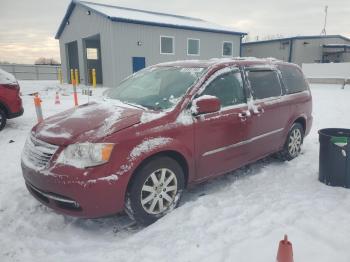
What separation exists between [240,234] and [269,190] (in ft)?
4.37

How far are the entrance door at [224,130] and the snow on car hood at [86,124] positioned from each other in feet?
2.96

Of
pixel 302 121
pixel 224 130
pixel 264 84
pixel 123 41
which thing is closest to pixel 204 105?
pixel 224 130

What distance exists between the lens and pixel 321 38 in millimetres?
33469

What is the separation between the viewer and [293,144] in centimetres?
568

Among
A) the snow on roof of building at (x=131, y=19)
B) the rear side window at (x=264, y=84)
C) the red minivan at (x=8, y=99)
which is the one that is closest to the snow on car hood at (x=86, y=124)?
the rear side window at (x=264, y=84)

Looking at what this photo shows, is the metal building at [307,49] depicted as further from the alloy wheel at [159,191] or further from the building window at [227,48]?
the alloy wheel at [159,191]

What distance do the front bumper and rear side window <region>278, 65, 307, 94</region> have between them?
3718mm

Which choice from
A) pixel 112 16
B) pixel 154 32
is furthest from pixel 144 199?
pixel 154 32

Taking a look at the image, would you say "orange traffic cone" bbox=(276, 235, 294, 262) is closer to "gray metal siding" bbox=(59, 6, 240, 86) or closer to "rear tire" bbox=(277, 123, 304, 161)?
"rear tire" bbox=(277, 123, 304, 161)

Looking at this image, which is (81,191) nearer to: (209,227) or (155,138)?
(155,138)

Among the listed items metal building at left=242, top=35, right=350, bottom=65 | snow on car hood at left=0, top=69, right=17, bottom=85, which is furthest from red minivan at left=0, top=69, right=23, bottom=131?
metal building at left=242, top=35, right=350, bottom=65

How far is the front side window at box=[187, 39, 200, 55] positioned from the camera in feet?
72.1

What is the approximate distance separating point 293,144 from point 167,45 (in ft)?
54.9

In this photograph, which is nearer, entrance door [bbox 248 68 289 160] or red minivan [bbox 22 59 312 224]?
red minivan [bbox 22 59 312 224]
